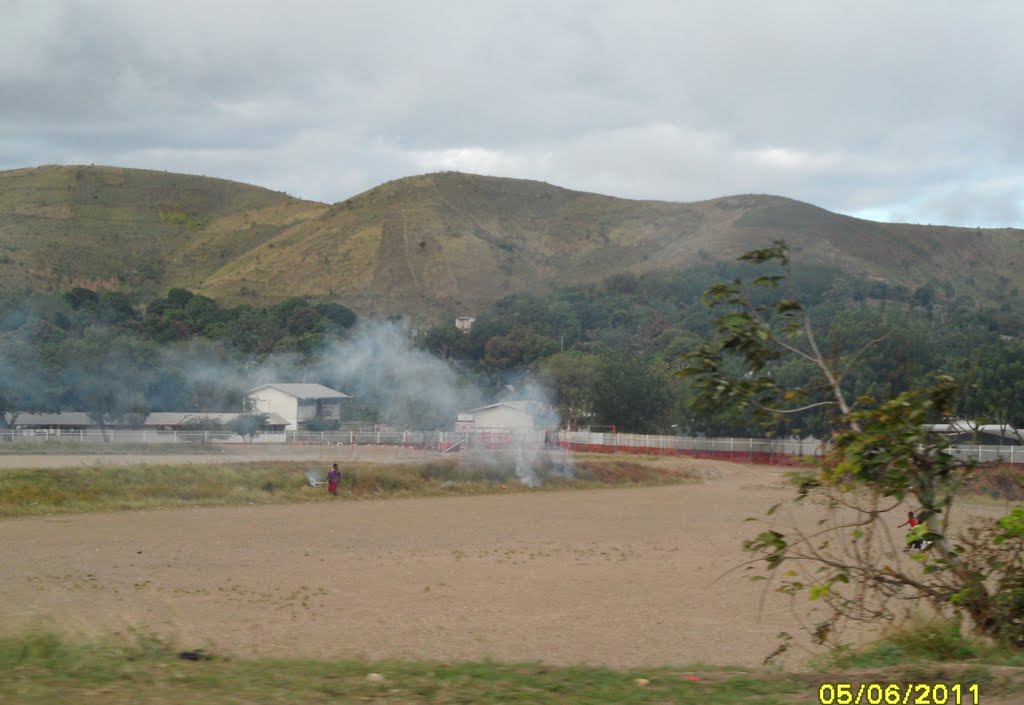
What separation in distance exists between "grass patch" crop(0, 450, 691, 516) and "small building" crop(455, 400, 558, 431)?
16155mm

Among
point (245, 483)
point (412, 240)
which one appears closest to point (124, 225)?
point (412, 240)

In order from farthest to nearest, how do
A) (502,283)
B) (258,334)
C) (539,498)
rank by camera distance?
(502,283), (258,334), (539,498)

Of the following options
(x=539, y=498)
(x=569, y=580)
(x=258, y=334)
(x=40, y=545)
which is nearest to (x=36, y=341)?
(x=258, y=334)

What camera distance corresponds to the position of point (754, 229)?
124 m

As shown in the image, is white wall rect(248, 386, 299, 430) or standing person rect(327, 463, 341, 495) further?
white wall rect(248, 386, 299, 430)

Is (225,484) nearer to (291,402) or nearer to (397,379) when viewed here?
(291,402)

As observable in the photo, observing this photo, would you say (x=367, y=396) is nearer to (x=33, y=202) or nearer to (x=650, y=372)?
(x=650, y=372)

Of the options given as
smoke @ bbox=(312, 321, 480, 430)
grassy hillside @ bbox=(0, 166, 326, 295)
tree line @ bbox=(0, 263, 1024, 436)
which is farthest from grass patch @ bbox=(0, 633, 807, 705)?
grassy hillside @ bbox=(0, 166, 326, 295)

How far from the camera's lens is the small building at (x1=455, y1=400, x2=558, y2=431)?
58.9 meters

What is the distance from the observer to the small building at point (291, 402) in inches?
2453

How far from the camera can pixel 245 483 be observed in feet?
109

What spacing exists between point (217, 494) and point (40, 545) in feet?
37.8

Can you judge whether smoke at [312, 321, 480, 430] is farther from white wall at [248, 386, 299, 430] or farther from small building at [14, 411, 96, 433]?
small building at [14, 411, 96, 433]

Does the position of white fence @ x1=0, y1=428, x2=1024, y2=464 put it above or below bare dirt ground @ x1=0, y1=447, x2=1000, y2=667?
above
